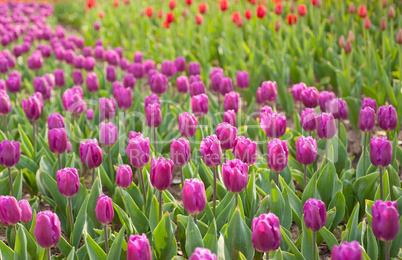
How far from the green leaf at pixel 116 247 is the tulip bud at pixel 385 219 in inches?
38.0

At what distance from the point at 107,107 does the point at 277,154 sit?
144cm

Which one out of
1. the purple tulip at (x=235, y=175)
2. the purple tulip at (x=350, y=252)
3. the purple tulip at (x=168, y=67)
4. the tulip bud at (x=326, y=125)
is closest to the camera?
the purple tulip at (x=350, y=252)

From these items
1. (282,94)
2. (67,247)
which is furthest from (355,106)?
(67,247)

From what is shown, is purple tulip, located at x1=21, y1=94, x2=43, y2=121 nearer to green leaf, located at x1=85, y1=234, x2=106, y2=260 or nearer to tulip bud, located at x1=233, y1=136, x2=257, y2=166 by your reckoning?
green leaf, located at x1=85, y1=234, x2=106, y2=260

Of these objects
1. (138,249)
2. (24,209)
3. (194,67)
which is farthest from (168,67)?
(138,249)

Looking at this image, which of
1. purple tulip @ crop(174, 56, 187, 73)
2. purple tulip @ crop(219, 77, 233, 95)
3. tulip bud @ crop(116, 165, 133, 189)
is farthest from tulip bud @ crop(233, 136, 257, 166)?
purple tulip @ crop(174, 56, 187, 73)

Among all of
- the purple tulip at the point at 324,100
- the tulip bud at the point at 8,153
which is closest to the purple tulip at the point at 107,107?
the tulip bud at the point at 8,153

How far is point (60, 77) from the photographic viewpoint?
13.2 feet

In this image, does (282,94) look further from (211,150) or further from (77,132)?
(211,150)

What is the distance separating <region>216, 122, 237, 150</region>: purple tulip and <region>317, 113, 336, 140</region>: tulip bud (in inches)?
17.6

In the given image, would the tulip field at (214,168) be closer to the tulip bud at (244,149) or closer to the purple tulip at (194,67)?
the tulip bud at (244,149)

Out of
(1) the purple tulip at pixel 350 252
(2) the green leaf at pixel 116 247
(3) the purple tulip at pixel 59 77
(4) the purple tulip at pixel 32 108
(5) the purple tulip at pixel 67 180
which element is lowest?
(3) the purple tulip at pixel 59 77

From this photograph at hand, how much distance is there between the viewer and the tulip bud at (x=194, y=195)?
181cm

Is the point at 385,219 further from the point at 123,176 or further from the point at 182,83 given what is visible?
the point at 182,83
